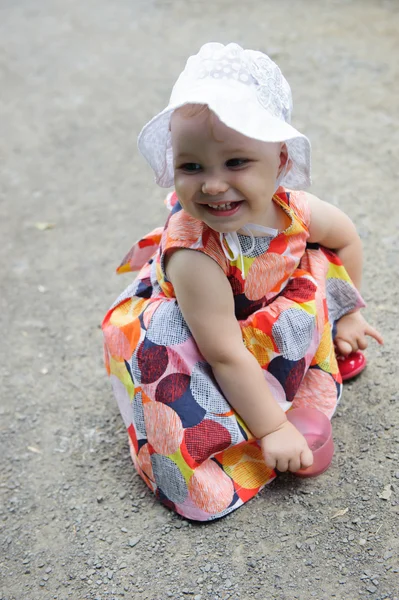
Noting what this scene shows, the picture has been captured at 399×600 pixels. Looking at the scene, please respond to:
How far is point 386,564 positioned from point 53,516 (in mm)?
608

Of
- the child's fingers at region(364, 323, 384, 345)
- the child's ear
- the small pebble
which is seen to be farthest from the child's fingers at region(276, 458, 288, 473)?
the child's ear

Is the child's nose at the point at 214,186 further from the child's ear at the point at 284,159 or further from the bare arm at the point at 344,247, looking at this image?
the bare arm at the point at 344,247

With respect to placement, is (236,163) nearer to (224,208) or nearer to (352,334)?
(224,208)

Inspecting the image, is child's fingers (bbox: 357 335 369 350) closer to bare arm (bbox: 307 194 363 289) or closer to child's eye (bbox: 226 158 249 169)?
bare arm (bbox: 307 194 363 289)

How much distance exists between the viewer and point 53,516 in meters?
1.43

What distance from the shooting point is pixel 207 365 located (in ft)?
4.53

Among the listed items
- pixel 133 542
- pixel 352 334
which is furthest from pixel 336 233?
pixel 133 542

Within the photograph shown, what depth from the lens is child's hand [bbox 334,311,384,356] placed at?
62.2 inches

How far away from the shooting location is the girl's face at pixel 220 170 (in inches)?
45.9

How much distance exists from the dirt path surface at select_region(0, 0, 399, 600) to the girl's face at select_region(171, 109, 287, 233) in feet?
1.69

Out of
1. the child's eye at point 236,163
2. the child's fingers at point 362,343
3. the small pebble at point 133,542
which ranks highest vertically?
the child's eye at point 236,163

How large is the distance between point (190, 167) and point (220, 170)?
54 millimetres

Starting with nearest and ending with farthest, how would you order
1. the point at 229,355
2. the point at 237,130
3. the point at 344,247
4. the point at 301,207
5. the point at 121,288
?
1. the point at 237,130
2. the point at 229,355
3. the point at 301,207
4. the point at 344,247
5. the point at 121,288

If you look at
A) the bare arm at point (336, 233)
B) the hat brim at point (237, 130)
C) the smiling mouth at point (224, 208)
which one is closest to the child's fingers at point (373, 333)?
the bare arm at point (336, 233)
